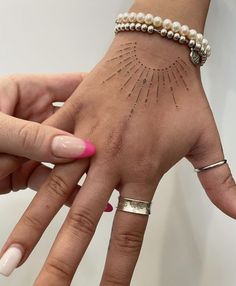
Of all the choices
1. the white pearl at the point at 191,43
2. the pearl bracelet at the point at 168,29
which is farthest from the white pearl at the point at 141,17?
the white pearl at the point at 191,43

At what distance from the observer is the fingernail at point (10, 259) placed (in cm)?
72

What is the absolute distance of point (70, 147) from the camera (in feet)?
2.41

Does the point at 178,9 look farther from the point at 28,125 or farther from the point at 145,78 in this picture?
the point at 28,125

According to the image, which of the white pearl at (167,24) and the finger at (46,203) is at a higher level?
the white pearl at (167,24)

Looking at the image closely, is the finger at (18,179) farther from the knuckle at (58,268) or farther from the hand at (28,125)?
the knuckle at (58,268)

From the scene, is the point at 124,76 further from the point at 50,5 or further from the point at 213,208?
the point at 50,5

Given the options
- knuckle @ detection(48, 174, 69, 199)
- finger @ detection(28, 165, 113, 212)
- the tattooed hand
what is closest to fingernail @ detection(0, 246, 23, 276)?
the tattooed hand

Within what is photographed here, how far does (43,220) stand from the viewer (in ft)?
2.51

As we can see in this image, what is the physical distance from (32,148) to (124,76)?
23 centimetres

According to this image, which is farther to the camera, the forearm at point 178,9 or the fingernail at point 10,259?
the forearm at point 178,9

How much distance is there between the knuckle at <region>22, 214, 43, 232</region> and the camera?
75 cm

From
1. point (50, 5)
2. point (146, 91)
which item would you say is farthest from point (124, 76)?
point (50, 5)

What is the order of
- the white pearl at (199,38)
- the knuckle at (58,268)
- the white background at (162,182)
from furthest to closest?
1. the white background at (162,182)
2. the white pearl at (199,38)
3. the knuckle at (58,268)

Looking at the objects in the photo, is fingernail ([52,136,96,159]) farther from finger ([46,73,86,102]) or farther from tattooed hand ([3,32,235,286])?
finger ([46,73,86,102])
